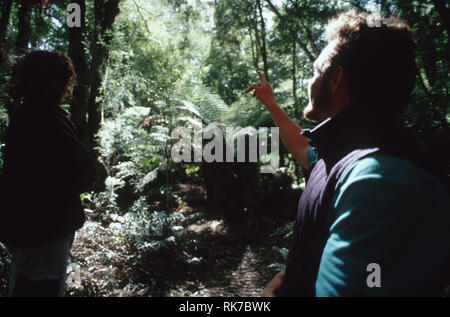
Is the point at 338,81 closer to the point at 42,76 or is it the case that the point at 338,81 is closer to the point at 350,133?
the point at 350,133

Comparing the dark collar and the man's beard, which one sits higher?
the man's beard

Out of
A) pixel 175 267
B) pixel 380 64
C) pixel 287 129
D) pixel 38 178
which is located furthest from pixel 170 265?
pixel 380 64

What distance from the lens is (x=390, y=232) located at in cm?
50

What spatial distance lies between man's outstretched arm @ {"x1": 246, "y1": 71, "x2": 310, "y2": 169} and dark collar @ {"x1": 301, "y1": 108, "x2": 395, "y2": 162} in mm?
719

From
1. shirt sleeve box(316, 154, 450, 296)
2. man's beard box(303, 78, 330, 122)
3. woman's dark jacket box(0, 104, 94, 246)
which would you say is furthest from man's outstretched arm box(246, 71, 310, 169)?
woman's dark jacket box(0, 104, 94, 246)

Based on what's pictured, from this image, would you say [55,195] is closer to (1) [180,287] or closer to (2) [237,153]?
(1) [180,287]

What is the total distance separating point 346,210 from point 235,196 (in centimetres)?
540

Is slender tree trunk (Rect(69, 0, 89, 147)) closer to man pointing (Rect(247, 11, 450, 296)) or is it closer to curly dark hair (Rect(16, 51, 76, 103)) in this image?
curly dark hair (Rect(16, 51, 76, 103))

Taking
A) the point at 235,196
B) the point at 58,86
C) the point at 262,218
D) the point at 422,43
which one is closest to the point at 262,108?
the point at 235,196

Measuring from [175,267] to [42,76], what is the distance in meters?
3.15

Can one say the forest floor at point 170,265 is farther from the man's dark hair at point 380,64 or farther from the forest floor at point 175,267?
the man's dark hair at point 380,64

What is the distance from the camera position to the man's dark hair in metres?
0.72

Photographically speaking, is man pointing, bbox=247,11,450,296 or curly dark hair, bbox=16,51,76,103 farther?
curly dark hair, bbox=16,51,76,103

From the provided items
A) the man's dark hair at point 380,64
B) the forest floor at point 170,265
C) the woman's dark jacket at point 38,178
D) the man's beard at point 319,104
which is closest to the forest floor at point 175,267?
the forest floor at point 170,265
